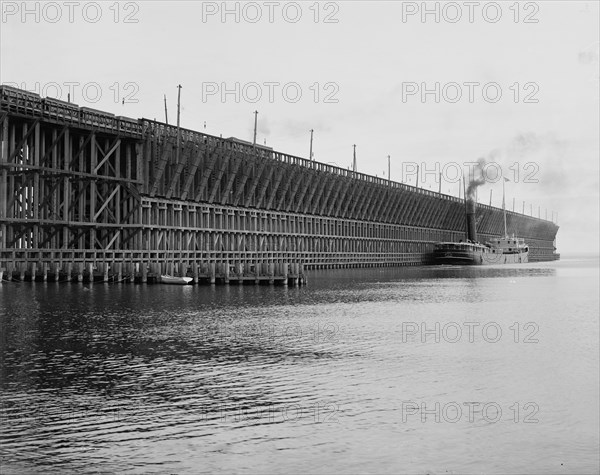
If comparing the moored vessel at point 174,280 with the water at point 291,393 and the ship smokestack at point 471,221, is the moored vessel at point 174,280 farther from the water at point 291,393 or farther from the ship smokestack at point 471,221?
the ship smokestack at point 471,221

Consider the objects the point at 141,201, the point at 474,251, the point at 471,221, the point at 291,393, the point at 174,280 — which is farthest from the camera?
the point at 471,221

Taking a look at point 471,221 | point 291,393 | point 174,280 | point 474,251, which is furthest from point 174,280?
point 471,221

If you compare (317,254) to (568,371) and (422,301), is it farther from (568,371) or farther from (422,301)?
(568,371)

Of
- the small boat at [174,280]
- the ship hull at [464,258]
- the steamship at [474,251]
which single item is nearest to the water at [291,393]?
the small boat at [174,280]

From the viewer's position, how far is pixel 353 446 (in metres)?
14.7

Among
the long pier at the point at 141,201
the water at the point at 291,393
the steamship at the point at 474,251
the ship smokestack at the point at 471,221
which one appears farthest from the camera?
the ship smokestack at the point at 471,221

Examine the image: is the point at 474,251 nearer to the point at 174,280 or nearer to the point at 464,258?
the point at 464,258

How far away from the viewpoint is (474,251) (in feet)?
494

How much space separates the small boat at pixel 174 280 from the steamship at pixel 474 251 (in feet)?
315

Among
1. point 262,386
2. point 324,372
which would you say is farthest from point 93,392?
point 324,372

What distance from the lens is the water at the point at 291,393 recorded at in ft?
46.0

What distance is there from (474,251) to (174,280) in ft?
334

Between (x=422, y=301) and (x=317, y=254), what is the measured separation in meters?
59.5

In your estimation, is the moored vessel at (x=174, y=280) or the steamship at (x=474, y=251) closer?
the moored vessel at (x=174, y=280)
